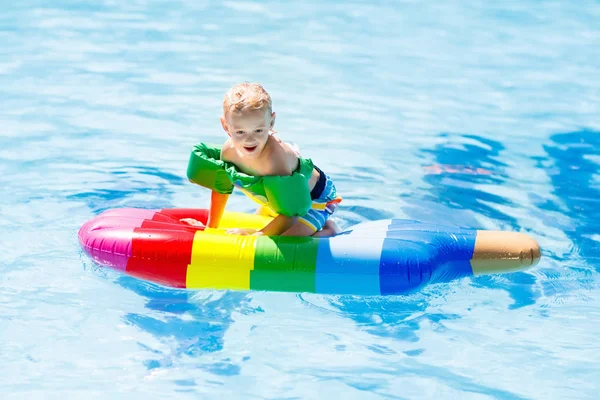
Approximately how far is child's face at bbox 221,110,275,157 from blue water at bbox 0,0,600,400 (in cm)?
81

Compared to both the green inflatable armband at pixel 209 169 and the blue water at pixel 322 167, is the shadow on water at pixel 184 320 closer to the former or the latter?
the blue water at pixel 322 167

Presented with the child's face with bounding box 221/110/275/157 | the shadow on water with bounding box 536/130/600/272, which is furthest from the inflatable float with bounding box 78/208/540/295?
the shadow on water with bounding box 536/130/600/272

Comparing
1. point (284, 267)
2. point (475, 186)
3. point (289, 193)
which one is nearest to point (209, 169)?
point (289, 193)

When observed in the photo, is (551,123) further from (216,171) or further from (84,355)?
(84,355)

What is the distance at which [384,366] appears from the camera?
3.91m

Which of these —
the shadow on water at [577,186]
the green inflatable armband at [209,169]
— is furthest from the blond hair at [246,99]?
the shadow on water at [577,186]

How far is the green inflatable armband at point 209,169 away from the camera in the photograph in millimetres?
4516

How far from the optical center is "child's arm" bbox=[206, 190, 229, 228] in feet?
15.2

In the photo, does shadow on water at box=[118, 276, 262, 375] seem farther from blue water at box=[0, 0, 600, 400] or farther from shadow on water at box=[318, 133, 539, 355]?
shadow on water at box=[318, 133, 539, 355]

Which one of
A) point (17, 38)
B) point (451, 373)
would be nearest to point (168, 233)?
point (451, 373)

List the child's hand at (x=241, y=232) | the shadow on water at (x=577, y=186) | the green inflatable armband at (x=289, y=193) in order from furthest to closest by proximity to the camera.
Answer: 1. the shadow on water at (x=577, y=186)
2. the child's hand at (x=241, y=232)
3. the green inflatable armband at (x=289, y=193)

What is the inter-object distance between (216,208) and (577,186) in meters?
2.80

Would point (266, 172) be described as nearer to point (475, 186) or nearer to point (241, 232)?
point (241, 232)

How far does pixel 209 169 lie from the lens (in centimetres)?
453
